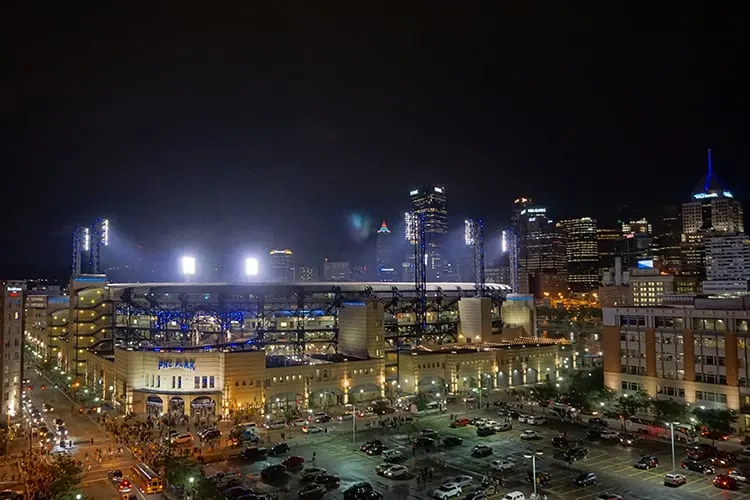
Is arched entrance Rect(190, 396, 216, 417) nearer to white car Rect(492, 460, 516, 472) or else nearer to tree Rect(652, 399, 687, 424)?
white car Rect(492, 460, 516, 472)

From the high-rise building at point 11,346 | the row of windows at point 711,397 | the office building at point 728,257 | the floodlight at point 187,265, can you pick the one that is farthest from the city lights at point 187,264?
the office building at point 728,257

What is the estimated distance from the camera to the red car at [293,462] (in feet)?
117

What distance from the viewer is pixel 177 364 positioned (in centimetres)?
5188

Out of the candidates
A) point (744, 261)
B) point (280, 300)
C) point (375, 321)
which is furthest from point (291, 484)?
point (744, 261)

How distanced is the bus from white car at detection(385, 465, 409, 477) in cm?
1235

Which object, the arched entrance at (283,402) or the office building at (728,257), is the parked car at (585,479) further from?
the office building at (728,257)

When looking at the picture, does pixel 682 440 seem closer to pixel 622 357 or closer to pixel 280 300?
pixel 622 357

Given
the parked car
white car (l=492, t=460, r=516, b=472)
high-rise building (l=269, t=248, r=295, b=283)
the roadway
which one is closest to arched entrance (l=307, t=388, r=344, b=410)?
the roadway

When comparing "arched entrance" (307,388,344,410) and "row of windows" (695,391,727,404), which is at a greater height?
"row of windows" (695,391,727,404)

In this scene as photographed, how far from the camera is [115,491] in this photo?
102 feet

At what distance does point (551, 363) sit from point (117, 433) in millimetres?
49348

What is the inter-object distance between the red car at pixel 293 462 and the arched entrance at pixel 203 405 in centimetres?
1620

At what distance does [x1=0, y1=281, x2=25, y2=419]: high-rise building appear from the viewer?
47.3 meters

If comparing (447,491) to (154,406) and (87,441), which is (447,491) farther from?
(154,406)
